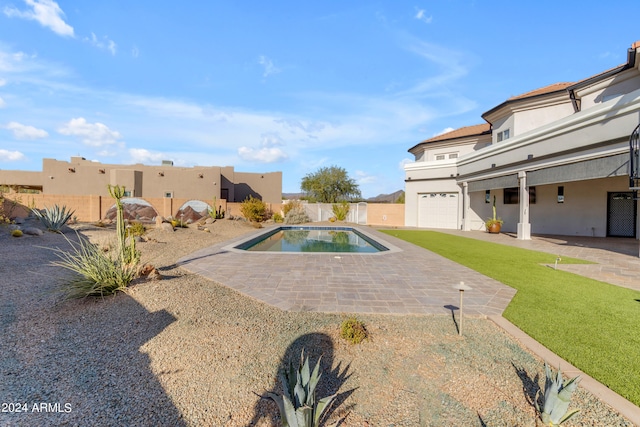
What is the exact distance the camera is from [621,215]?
13008 mm

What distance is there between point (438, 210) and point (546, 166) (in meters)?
8.44

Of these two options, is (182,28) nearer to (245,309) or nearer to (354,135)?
(245,309)

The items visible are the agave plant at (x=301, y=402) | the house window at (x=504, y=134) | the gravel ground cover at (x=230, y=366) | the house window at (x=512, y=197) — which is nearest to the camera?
the agave plant at (x=301, y=402)

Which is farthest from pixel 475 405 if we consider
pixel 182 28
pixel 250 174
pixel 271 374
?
pixel 250 174

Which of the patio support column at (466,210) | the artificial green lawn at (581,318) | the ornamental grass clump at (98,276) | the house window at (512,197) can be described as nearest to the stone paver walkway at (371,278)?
the artificial green lawn at (581,318)

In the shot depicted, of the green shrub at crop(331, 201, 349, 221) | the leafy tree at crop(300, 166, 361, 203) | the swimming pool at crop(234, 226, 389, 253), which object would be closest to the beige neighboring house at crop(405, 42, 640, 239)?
the green shrub at crop(331, 201, 349, 221)

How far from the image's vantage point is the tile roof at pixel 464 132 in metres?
20.2

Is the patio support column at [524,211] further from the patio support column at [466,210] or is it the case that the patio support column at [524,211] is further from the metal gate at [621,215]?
the patio support column at [466,210]

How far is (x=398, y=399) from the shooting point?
2.33 meters

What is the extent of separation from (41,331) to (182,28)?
10.3m

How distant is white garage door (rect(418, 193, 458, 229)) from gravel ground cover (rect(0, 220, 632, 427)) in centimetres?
1669

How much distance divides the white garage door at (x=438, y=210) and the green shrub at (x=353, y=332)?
17.9m

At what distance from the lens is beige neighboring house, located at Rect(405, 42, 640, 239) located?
926cm

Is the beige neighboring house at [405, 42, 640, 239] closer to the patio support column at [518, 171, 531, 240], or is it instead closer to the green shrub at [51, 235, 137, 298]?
the patio support column at [518, 171, 531, 240]
